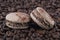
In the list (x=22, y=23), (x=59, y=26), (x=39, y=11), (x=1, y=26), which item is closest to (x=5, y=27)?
(x=1, y=26)

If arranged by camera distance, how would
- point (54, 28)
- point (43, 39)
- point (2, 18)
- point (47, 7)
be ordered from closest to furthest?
1. point (43, 39)
2. point (54, 28)
3. point (2, 18)
4. point (47, 7)

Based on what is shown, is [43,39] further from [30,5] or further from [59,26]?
[30,5]

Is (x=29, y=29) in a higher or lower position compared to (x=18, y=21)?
lower

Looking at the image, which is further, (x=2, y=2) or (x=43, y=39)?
(x=2, y=2)

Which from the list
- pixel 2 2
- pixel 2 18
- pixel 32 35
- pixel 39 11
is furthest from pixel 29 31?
pixel 2 2

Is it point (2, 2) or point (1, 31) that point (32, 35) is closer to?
point (1, 31)

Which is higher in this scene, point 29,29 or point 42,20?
point 42,20

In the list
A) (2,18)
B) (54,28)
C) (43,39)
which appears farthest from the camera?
(2,18)

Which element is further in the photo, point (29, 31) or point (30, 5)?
point (30, 5)

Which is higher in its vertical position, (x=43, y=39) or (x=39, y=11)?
(x=39, y=11)
